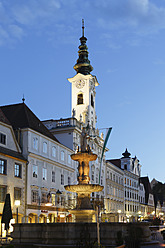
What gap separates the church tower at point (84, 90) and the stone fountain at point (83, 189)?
3419 cm

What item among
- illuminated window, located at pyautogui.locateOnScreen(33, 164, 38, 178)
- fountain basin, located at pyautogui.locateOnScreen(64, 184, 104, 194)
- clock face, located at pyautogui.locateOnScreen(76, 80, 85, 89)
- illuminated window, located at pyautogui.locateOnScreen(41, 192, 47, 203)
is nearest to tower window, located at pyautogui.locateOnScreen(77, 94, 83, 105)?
clock face, located at pyautogui.locateOnScreen(76, 80, 85, 89)

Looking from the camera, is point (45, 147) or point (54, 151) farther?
point (54, 151)

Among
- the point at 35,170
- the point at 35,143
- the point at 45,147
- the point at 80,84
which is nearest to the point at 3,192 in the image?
the point at 35,170

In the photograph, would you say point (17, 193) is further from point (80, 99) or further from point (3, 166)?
point (80, 99)

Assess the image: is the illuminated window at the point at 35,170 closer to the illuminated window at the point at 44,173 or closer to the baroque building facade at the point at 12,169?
the illuminated window at the point at 44,173

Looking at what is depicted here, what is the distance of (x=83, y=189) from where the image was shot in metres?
23.8

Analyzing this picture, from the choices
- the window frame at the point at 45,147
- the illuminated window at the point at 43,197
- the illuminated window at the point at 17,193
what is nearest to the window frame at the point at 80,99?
the window frame at the point at 45,147

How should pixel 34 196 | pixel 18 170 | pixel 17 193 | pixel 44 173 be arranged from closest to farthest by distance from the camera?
pixel 17 193 → pixel 18 170 → pixel 34 196 → pixel 44 173

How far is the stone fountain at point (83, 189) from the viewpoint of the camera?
2367 cm

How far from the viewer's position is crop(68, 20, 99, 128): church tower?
199 feet

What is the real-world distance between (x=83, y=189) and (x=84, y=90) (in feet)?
127

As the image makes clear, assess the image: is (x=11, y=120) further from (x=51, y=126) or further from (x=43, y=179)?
(x=51, y=126)

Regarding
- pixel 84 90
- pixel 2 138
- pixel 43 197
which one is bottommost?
pixel 43 197

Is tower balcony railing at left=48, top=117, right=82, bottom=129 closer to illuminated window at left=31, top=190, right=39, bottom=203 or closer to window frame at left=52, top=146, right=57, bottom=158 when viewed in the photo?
window frame at left=52, top=146, right=57, bottom=158
